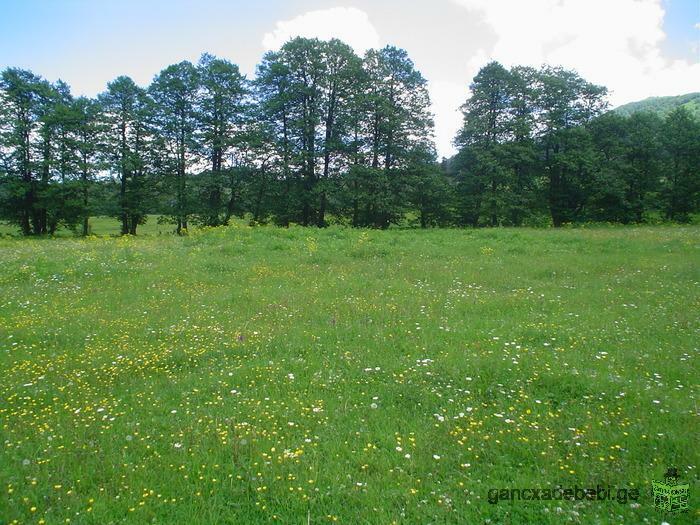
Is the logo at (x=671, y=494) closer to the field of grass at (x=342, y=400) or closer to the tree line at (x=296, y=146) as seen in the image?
the field of grass at (x=342, y=400)

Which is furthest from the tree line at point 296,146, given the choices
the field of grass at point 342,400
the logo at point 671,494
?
the logo at point 671,494

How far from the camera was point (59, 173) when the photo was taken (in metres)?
40.5

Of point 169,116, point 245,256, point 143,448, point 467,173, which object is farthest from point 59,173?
point 143,448

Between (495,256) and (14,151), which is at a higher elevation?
(14,151)

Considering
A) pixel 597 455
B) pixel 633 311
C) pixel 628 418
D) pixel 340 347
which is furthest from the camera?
pixel 633 311

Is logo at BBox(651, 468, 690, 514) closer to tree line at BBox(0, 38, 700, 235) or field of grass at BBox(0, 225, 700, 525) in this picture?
field of grass at BBox(0, 225, 700, 525)

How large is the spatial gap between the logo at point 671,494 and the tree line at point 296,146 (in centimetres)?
3503

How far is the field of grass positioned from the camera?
410cm

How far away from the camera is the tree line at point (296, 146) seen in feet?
128

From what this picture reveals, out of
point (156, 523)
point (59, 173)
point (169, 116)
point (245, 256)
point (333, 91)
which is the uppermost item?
point (333, 91)

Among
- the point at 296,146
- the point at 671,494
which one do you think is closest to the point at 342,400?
the point at 671,494

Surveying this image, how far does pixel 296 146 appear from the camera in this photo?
40594mm

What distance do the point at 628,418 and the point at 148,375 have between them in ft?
25.4

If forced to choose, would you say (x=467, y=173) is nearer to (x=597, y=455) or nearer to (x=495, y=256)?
(x=495, y=256)
